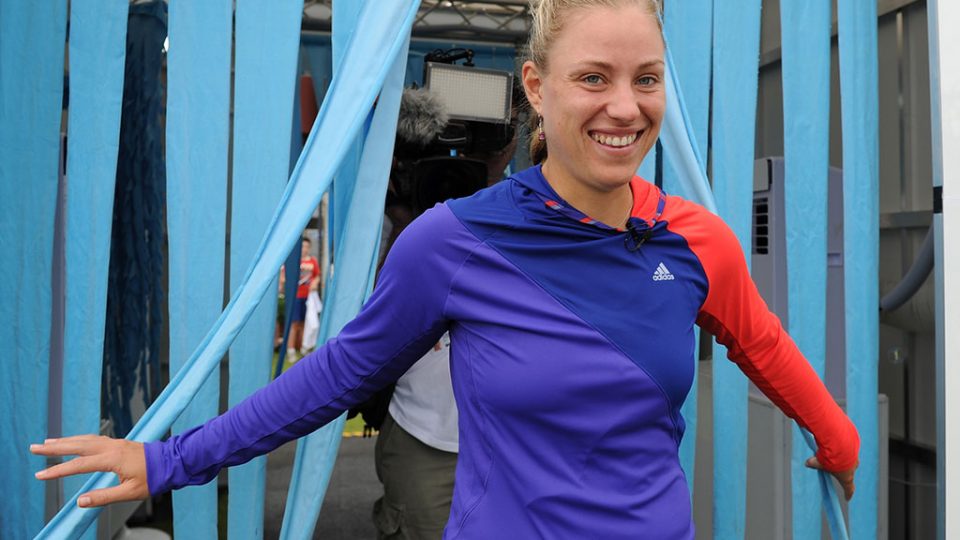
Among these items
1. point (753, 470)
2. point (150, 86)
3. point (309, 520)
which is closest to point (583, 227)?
point (309, 520)


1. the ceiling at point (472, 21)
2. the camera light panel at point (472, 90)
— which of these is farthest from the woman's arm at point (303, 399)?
the ceiling at point (472, 21)

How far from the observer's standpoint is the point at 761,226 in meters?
2.53

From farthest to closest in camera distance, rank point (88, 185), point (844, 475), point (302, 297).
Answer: point (302, 297), point (88, 185), point (844, 475)

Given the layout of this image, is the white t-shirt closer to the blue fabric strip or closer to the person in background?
the blue fabric strip

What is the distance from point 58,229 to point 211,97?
0.59 m

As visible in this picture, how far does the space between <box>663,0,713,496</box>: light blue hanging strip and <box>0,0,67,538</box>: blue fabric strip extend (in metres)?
1.48

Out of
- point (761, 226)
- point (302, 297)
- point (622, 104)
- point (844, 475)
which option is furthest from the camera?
point (302, 297)

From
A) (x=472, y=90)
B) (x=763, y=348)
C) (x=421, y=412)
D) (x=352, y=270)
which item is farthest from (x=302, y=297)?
(x=763, y=348)

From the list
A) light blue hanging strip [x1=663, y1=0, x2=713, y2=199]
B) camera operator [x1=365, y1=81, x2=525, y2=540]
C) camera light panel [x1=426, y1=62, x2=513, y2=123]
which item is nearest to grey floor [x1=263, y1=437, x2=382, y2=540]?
camera operator [x1=365, y1=81, x2=525, y2=540]

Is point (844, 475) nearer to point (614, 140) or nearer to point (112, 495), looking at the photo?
point (614, 140)

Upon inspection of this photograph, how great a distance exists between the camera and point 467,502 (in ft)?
3.45

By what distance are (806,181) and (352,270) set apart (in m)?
1.20

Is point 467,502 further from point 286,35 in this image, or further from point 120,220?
point 120,220

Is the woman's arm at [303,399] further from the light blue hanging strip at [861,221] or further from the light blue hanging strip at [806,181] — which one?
the light blue hanging strip at [861,221]
